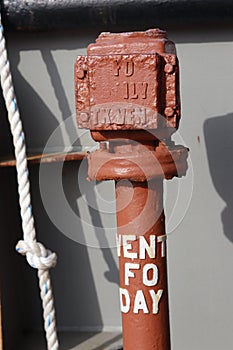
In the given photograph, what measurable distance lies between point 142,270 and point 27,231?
25 cm

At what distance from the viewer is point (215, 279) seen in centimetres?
124

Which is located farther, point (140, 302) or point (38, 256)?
point (38, 256)

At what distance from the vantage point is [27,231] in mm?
1045

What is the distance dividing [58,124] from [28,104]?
74mm

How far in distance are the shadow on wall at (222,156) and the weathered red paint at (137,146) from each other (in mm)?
343

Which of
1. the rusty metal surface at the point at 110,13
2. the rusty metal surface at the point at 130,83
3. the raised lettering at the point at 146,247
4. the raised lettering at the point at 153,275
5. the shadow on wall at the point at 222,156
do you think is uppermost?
the rusty metal surface at the point at 110,13

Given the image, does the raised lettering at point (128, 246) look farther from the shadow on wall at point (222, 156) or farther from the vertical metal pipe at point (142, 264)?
the shadow on wall at point (222, 156)

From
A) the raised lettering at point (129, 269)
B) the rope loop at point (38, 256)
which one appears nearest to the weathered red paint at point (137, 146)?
the raised lettering at point (129, 269)

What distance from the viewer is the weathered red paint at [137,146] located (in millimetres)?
809

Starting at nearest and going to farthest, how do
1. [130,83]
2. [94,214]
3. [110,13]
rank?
[130,83], [110,13], [94,214]

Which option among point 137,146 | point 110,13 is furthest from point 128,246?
point 110,13

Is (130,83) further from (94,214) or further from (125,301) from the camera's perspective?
(94,214)

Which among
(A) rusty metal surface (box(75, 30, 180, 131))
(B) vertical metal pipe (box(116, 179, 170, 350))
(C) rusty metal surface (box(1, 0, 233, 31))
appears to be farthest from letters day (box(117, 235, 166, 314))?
(C) rusty metal surface (box(1, 0, 233, 31))

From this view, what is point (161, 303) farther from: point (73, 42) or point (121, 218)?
point (73, 42)
